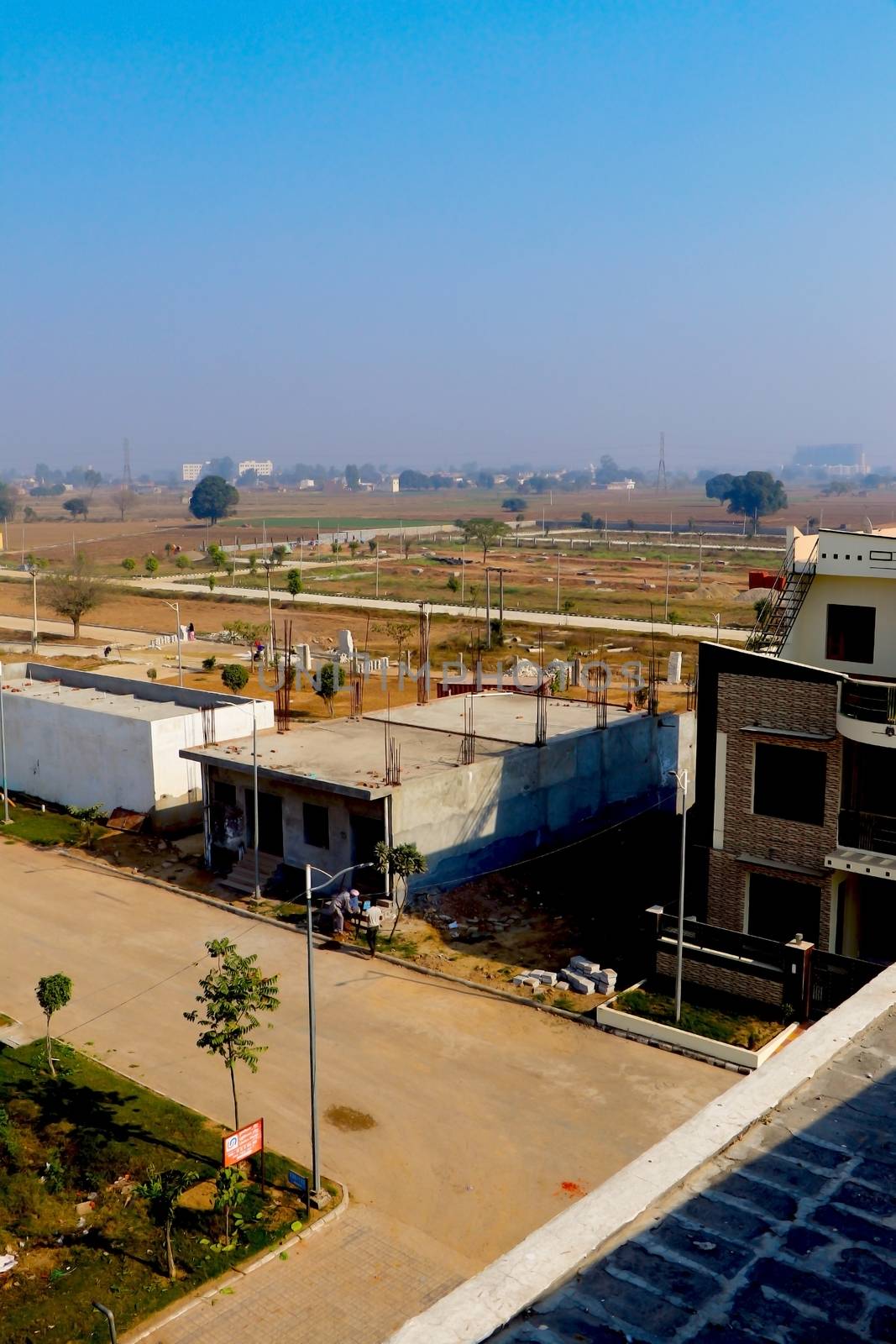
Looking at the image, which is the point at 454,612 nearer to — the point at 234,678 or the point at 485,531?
the point at 234,678

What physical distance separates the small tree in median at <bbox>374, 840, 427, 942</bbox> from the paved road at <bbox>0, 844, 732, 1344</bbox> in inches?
87.8

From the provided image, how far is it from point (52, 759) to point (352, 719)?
950cm

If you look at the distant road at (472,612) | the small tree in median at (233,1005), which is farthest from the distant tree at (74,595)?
the small tree in median at (233,1005)

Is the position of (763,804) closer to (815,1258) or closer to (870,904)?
(870,904)

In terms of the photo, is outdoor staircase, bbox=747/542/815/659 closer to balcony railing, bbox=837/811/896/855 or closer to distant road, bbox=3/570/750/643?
balcony railing, bbox=837/811/896/855

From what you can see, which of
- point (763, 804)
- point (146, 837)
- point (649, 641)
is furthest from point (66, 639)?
point (763, 804)

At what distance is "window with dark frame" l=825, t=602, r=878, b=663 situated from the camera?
82.1 ft

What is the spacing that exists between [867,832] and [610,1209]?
1692cm

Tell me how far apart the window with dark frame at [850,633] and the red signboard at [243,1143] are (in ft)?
51.2

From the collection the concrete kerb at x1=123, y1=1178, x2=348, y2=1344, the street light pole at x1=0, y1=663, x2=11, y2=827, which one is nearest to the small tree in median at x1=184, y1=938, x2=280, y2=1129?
the concrete kerb at x1=123, y1=1178, x2=348, y2=1344

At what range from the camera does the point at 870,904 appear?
921 inches

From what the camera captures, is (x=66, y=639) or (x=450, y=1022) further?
(x=66, y=639)

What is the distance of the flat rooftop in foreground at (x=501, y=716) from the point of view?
32812 mm

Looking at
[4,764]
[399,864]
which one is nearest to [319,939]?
[399,864]
